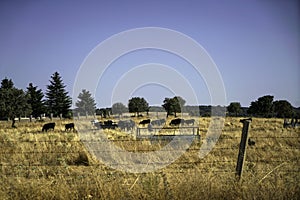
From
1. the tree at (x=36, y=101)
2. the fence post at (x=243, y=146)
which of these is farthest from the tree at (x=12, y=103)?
the fence post at (x=243, y=146)

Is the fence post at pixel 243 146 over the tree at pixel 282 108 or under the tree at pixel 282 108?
under

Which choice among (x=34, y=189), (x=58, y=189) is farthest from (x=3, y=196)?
(x=58, y=189)

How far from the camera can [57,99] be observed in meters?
70.9

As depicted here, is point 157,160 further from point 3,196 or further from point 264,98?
point 264,98

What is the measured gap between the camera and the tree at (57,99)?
69.6 meters

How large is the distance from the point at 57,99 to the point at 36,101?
4.89 metres

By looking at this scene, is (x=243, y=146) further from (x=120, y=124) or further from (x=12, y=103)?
(x=12, y=103)

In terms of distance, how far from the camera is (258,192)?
5043 mm

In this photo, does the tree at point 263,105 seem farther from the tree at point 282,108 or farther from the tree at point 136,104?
the tree at point 136,104

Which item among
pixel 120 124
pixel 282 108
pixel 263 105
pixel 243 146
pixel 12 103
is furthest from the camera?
pixel 263 105

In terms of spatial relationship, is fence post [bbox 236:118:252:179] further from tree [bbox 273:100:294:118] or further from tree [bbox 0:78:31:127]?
tree [bbox 273:100:294:118]

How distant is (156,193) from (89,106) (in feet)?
211

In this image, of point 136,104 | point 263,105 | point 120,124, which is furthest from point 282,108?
point 120,124

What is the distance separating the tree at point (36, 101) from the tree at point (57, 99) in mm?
2044
